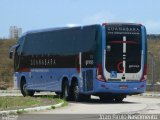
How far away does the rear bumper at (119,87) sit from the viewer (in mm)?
27625

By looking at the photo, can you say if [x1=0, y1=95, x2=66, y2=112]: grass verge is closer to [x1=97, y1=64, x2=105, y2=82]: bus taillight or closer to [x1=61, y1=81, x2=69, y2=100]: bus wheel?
[x1=97, y1=64, x2=105, y2=82]: bus taillight

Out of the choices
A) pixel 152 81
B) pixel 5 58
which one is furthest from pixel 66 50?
pixel 5 58

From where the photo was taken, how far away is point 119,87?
2791cm

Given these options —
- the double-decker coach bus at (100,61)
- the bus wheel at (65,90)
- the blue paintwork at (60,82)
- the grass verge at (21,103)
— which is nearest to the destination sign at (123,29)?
the double-decker coach bus at (100,61)

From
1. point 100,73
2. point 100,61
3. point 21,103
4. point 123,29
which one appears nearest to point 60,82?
point 100,73

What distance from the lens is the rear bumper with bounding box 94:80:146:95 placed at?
2762cm

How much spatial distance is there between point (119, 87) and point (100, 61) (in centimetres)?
160

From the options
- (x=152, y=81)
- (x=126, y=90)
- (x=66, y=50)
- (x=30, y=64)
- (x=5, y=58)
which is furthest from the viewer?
(x=5, y=58)

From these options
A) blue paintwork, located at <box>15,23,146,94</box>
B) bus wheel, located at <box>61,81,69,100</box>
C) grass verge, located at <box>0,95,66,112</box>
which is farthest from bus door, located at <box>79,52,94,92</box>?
grass verge, located at <box>0,95,66,112</box>

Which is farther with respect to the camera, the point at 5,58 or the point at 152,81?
the point at 5,58

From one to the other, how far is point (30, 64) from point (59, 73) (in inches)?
160

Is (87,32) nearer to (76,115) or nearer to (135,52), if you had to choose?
(135,52)

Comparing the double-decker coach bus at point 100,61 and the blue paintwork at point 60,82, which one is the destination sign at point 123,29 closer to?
the double-decker coach bus at point 100,61

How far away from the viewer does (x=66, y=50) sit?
30406mm
